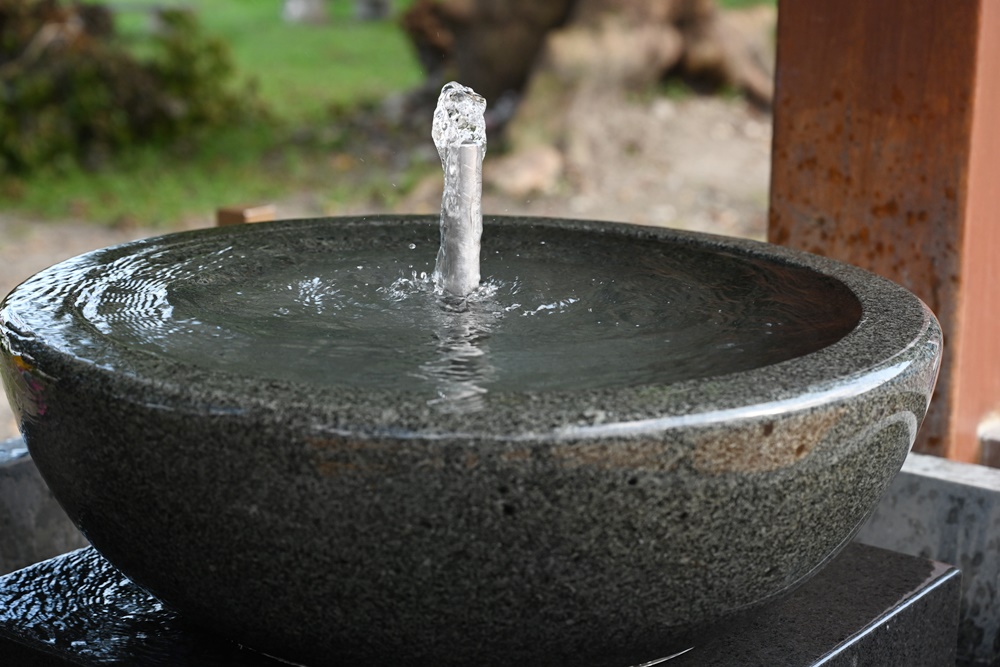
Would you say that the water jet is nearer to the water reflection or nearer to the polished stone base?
the water reflection

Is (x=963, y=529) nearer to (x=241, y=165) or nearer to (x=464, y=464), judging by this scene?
(x=464, y=464)

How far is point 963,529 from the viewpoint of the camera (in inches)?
103

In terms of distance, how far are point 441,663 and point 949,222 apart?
1.82 m

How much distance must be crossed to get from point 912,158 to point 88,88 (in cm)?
836

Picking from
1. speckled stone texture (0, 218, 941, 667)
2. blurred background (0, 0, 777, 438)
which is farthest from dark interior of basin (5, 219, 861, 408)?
blurred background (0, 0, 777, 438)

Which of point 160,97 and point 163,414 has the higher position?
point 163,414

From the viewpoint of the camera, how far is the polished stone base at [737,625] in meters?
1.84

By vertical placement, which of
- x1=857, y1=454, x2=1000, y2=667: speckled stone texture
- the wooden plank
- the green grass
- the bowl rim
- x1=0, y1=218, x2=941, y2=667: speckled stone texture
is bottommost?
the green grass

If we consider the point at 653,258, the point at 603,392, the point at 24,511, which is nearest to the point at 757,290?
the point at 653,258

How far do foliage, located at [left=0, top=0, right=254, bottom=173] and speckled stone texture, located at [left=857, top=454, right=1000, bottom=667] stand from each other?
8296 millimetres

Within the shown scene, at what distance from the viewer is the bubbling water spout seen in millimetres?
2238

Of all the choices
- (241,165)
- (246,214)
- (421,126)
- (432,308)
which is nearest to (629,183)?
(421,126)

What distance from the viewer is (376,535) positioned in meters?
1.41

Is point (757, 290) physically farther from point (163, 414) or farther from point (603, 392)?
point (163, 414)
